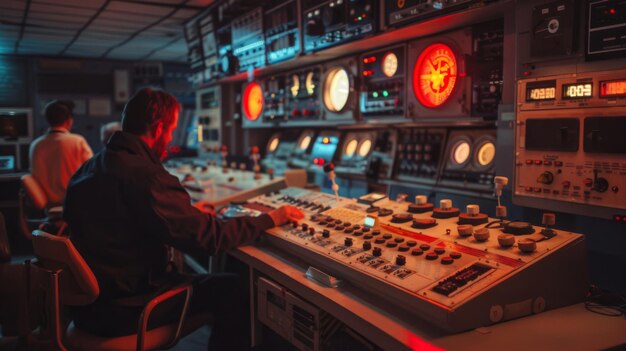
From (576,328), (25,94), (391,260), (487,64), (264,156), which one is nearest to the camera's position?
(576,328)

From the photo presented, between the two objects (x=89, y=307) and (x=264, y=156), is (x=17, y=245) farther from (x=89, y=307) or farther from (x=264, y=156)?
(x=89, y=307)

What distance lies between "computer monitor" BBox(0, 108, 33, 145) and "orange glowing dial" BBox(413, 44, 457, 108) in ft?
18.8

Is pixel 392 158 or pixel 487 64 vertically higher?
pixel 487 64

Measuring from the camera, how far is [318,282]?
160cm

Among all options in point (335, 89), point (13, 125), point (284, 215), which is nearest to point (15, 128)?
point (13, 125)

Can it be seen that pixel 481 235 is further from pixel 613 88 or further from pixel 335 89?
pixel 335 89

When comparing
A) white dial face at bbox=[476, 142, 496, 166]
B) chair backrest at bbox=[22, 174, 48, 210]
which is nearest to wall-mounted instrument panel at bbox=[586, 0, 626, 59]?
white dial face at bbox=[476, 142, 496, 166]

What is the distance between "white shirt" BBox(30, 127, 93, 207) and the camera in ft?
13.7

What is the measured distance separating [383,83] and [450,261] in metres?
1.77

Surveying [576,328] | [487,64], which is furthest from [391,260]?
[487,64]

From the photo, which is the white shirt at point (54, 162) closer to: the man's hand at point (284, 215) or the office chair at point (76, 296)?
the office chair at point (76, 296)

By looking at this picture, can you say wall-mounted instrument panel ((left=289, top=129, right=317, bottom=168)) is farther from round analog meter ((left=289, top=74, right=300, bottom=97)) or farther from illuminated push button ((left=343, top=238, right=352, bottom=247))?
illuminated push button ((left=343, top=238, right=352, bottom=247))

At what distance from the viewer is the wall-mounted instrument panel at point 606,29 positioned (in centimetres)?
154

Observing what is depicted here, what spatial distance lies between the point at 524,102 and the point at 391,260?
85cm
